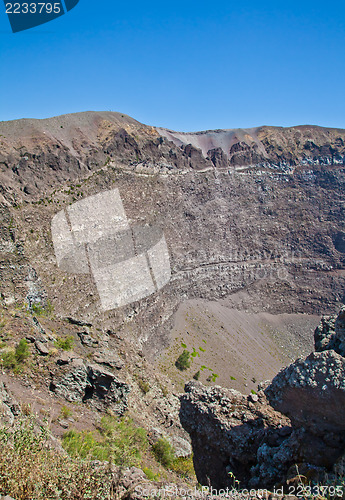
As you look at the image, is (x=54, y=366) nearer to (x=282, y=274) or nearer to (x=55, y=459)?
(x=55, y=459)

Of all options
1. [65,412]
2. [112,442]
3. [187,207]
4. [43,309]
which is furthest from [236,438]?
[187,207]

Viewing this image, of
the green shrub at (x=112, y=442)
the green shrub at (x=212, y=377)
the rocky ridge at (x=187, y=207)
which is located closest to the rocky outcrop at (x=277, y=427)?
the green shrub at (x=112, y=442)

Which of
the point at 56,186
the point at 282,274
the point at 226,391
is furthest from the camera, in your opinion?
the point at 282,274

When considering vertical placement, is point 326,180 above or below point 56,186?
below

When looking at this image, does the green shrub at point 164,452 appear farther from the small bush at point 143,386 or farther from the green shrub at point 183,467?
the small bush at point 143,386

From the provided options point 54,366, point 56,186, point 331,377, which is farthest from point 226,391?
point 56,186

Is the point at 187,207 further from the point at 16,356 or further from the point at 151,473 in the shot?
the point at 151,473
